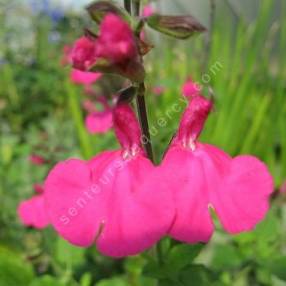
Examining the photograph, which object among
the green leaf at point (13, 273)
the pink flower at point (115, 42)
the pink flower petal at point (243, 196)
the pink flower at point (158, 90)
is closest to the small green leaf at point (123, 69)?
the pink flower at point (115, 42)

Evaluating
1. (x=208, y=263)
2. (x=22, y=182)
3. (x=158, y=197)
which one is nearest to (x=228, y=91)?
(x=22, y=182)

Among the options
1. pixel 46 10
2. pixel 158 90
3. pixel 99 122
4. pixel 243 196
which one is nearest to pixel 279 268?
pixel 243 196

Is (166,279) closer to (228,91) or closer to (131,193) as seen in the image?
(131,193)

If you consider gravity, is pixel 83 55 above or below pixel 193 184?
above

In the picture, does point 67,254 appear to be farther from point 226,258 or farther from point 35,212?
point 226,258

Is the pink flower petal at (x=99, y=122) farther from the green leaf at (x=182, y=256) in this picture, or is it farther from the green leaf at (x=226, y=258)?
the green leaf at (x=182, y=256)

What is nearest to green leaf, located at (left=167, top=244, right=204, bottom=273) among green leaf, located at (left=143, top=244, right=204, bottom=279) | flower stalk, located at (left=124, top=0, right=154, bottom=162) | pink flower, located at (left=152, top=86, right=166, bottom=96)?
green leaf, located at (left=143, top=244, right=204, bottom=279)
